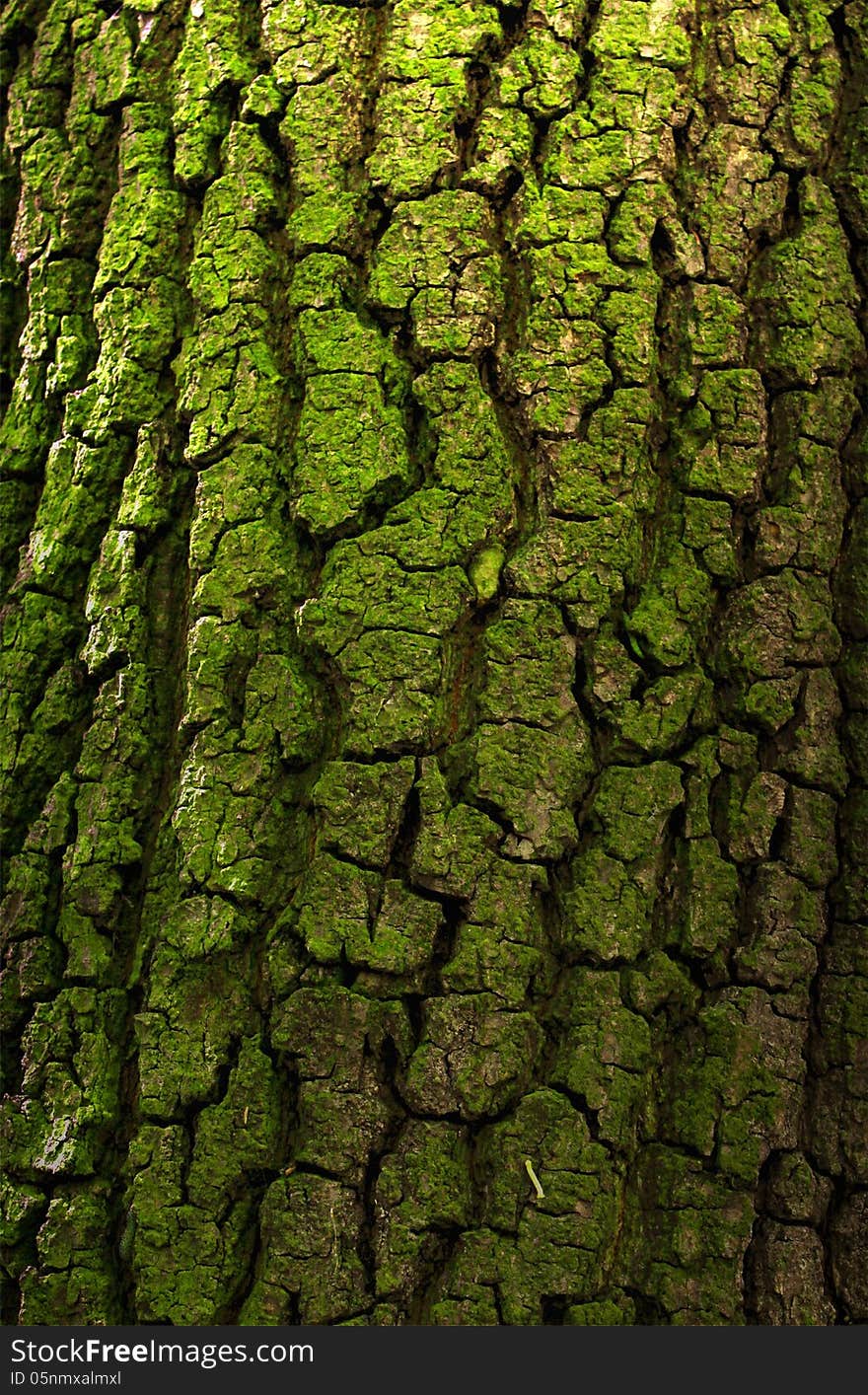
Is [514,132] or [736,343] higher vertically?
[514,132]

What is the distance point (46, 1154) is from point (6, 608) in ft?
2.47

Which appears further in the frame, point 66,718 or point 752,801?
point 66,718

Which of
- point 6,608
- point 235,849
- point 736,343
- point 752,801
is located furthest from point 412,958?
point 736,343

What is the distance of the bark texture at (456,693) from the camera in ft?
4.63

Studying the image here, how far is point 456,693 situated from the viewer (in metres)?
1.48

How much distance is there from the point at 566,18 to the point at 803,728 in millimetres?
1026

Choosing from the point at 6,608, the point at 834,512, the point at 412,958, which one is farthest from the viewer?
the point at 6,608

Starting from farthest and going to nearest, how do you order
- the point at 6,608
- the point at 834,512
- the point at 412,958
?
the point at 6,608, the point at 834,512, the point at 412,958

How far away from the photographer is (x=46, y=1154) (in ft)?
4.85

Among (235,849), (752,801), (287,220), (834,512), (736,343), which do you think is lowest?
(235,849)

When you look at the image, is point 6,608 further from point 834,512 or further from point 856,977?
point 856,977

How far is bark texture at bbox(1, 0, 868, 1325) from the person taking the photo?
4.63 feet

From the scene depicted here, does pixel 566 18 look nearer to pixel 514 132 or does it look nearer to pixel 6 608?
pixel 514 132

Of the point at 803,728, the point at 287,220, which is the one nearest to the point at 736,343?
the point at 803,728
